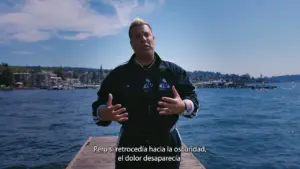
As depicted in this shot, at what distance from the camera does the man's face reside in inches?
103

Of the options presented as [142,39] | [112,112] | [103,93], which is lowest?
[112,112]

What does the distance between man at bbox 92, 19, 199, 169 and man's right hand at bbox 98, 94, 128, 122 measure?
0.9 inches

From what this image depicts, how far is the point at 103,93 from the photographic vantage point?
2.73 metres

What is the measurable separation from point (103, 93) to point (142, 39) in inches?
25.4

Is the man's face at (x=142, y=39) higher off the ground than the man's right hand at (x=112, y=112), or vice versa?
the man's face at (x=142, y=39)

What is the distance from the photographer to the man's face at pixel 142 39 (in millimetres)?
2611

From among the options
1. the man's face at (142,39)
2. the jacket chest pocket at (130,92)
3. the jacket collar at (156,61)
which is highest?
the man's face at (142,39)

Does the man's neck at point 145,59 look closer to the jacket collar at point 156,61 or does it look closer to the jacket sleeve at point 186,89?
the jacket collar at point 156,61

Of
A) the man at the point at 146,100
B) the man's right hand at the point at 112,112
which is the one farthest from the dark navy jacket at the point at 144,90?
the man's right hand at the point at 112,112

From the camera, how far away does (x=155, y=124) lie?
8.65 feet

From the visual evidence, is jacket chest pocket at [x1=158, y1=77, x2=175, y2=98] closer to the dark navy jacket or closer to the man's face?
the dark navy jacket

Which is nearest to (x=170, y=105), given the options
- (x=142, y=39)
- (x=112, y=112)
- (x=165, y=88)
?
(x=165, y=88)

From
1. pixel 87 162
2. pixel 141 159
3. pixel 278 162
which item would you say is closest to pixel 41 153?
pixel 87 162

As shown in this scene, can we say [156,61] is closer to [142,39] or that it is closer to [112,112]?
[142,39]
